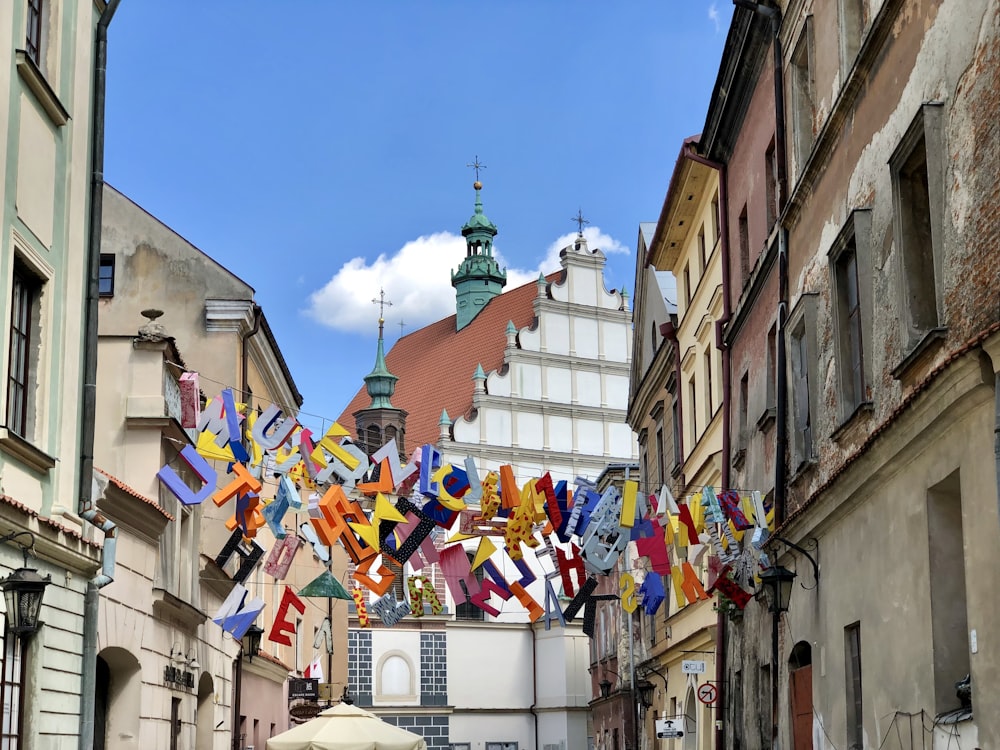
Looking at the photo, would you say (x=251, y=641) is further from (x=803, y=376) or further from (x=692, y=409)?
(x=803, y=376)

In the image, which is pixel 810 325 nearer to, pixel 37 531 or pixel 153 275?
pixel 37 531

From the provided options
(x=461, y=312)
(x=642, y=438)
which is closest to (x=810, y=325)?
(x=642, y=438)

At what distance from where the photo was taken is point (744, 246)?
18875mm

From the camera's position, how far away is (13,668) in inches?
438

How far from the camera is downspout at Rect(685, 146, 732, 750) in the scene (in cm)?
1947

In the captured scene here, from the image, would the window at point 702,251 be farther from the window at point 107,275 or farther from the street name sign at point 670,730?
the window at point 107,275

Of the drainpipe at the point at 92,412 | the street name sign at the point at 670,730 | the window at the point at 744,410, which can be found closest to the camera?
the drainpipe at the point at 92,412

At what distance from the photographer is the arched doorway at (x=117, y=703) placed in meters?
15.9

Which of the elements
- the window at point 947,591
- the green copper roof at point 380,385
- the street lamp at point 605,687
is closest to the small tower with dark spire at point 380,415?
the green copper roof at point 380,385

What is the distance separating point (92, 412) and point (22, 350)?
1.42m

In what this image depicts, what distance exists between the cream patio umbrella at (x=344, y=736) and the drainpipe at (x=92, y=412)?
5.51m

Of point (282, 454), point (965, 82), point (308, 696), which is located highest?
point (965, 82)

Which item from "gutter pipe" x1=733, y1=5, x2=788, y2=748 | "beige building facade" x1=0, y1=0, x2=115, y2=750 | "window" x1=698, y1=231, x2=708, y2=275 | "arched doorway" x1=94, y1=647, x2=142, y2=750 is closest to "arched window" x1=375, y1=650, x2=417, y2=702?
"window" x1=698, y1=231, x2=708, y2=275

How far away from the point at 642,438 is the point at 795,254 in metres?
17.4
